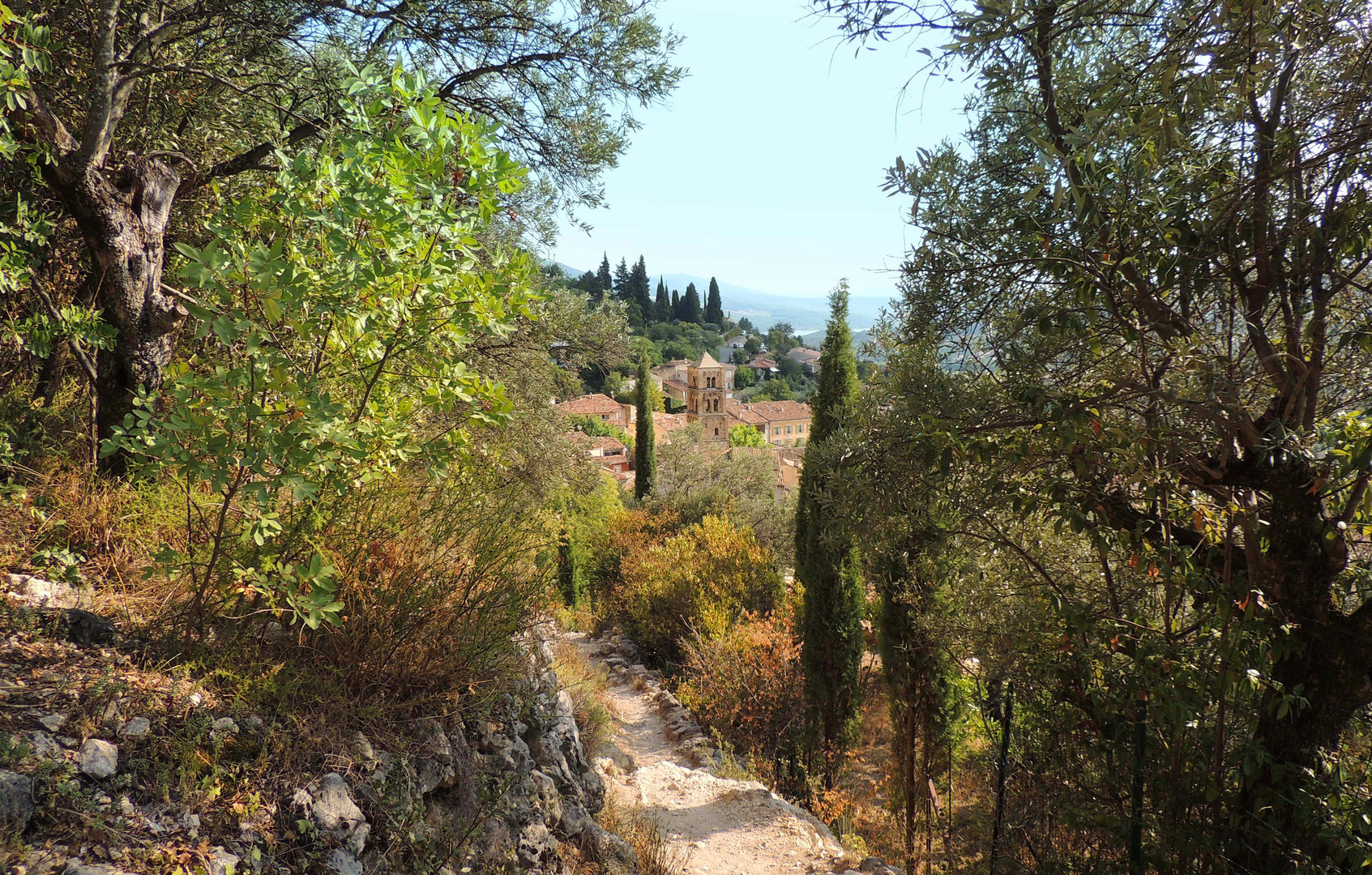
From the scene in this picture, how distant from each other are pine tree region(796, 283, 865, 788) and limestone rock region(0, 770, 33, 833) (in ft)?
25.1

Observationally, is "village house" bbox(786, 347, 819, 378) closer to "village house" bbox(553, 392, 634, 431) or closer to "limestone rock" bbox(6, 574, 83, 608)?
Result: "village house" bbox(553, 392, 634, 431)

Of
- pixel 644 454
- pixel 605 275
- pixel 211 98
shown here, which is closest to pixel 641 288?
pixel 605 275

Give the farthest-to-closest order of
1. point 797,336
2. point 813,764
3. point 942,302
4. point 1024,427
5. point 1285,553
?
point 797,336 < point 813,764 < point 942,302 < point 1024,427 < point 1285,553

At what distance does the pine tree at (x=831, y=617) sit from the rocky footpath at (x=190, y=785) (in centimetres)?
620

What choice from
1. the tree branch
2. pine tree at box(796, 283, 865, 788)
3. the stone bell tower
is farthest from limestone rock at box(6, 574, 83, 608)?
the stone bell tower

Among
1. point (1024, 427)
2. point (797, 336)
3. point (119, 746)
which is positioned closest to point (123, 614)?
point (119, 746)

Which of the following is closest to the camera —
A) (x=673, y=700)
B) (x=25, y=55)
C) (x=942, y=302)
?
(x=25, y=55)

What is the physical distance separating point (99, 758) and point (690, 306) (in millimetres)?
97473

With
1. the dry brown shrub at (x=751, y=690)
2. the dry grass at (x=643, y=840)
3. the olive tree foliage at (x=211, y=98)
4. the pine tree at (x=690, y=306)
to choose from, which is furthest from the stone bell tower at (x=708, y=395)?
the pine tree at (x=690, y=306)

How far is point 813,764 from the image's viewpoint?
29.3 feet

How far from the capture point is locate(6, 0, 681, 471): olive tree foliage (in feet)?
12.2

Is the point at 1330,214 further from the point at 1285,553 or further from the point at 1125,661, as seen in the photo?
the point at 1125,661

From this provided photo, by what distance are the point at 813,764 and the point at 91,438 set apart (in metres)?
8.37

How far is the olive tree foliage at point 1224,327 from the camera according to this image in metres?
2.41
